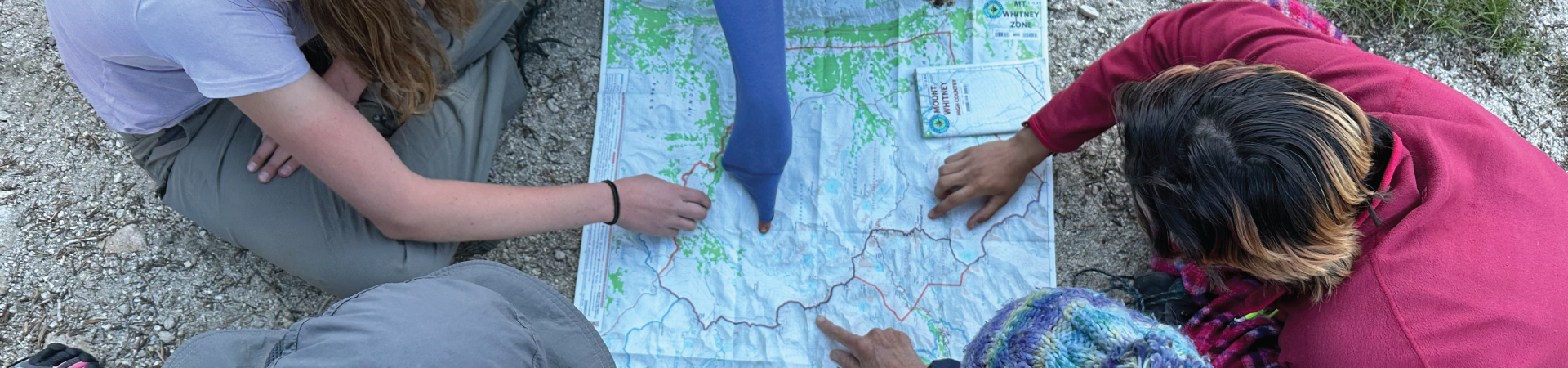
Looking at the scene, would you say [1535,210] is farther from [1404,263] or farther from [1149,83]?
[1149,83]

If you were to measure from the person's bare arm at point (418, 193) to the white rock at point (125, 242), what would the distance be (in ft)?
2.01

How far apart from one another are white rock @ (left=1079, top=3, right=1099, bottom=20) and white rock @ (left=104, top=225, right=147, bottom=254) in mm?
1742

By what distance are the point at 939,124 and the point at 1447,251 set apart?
2.46 feet

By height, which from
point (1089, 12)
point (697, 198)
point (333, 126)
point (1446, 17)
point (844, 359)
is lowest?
point (844, 359)

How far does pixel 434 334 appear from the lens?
76cm

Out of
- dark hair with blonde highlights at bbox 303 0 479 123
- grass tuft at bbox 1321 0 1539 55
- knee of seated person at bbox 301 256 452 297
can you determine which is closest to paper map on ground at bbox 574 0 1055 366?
knee of seated person at bbox 301 256 452 297

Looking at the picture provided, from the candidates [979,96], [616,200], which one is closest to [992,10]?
[979,96]

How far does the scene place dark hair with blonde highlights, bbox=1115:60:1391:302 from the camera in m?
0.78

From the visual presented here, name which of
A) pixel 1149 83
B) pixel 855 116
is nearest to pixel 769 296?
pixel 855 116

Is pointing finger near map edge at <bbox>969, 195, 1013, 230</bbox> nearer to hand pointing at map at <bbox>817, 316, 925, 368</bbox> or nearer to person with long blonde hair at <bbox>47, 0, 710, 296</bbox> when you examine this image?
hand pointing at map at <bbox>817, 316, 925, 368</bbox>

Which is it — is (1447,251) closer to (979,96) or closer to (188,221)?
(979,96)

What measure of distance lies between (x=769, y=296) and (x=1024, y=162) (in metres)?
0.47

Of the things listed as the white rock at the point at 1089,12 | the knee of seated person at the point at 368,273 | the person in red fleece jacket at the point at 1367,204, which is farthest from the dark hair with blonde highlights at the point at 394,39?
the white rock at the point at 1089,12

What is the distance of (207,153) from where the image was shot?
1183 millimetres
